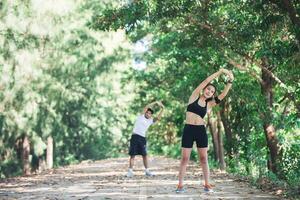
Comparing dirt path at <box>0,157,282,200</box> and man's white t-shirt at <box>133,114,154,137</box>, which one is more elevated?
man's white t-shirt at <box>133,114,154,137</box>

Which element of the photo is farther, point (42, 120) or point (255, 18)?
point (42, 120)

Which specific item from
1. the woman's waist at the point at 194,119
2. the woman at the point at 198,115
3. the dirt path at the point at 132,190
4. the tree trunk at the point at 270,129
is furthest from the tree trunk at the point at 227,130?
the woman's waist at the point at 194,119

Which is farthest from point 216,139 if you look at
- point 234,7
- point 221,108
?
point 234,7

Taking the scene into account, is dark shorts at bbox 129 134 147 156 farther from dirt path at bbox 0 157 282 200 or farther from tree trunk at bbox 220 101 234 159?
tree trunk at bbox 220 101 234 159

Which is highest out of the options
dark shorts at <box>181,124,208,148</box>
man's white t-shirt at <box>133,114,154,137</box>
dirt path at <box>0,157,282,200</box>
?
man's white t-shirt at <box>133,114,154,137</box>

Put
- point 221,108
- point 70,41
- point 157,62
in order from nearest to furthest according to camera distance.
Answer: point 221,108
point 70,41
point 157,62

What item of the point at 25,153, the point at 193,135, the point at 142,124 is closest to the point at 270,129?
the point at 142,124

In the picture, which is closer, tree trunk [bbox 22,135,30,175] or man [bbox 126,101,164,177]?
man [bbox 126,101,164,177]

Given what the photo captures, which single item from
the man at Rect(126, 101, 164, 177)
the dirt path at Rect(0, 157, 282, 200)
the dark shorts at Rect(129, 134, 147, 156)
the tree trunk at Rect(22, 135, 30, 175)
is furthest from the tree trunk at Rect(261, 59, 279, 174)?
the tree trunk at Rect(22, 135, 30, 175)

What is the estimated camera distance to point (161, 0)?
11.8m

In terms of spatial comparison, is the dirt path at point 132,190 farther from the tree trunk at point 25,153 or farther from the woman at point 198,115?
the tree trunk at point 25,153

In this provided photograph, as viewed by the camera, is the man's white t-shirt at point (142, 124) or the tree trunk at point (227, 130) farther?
the tree trunk at point (227, 130)

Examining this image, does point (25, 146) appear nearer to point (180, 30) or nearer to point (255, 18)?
point (180, 30)

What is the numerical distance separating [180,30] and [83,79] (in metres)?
15.1
